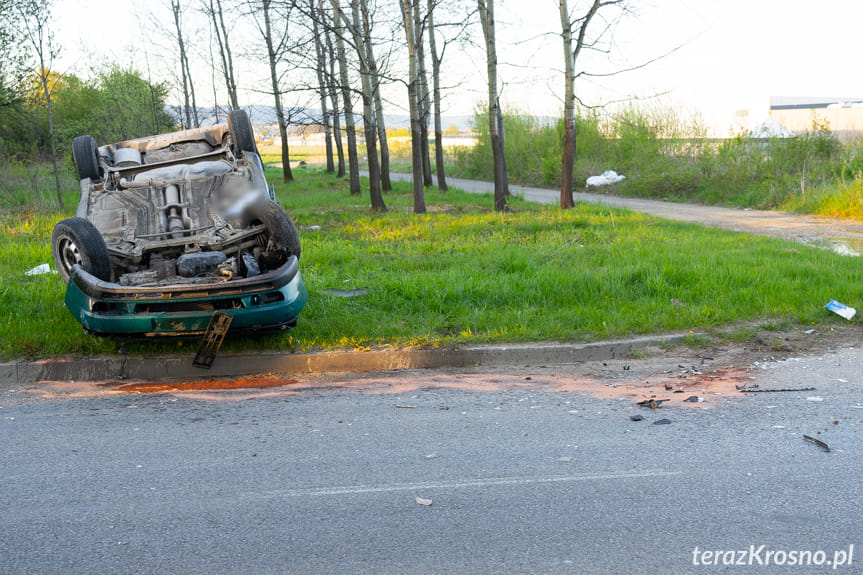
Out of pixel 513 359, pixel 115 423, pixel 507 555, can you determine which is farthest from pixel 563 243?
pixel 507 555

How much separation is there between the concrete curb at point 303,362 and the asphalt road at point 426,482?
65cm

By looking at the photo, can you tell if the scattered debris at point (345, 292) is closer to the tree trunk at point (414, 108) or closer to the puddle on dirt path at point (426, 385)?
the puddle on dirt path at point (426, 385)

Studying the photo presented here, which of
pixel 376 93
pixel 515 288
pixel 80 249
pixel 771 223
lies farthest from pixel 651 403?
pixel 376 93

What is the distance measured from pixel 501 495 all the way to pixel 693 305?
508 centimetres

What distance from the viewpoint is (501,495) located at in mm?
4035

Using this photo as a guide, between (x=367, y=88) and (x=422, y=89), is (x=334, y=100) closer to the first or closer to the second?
(x=422, y=89)

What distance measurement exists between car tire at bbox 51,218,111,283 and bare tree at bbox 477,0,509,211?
12286 mm

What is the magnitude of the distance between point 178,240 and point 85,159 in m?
1.84

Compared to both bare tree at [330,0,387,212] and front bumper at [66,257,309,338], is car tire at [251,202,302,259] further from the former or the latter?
bare tree at [330,0,387,212]

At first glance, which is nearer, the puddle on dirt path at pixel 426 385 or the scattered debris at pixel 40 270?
the puddle on dirt path at pixel 426 385

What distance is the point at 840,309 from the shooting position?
796cm

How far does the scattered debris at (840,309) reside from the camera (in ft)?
25.8

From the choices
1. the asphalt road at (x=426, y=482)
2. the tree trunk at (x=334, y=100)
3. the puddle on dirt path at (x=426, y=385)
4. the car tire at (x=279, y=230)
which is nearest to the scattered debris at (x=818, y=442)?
the asphalt road at (x=426, y=482)

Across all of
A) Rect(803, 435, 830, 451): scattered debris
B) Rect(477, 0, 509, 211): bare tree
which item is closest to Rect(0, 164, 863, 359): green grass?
Rect(803, 435, 830, 451): scattered debris
